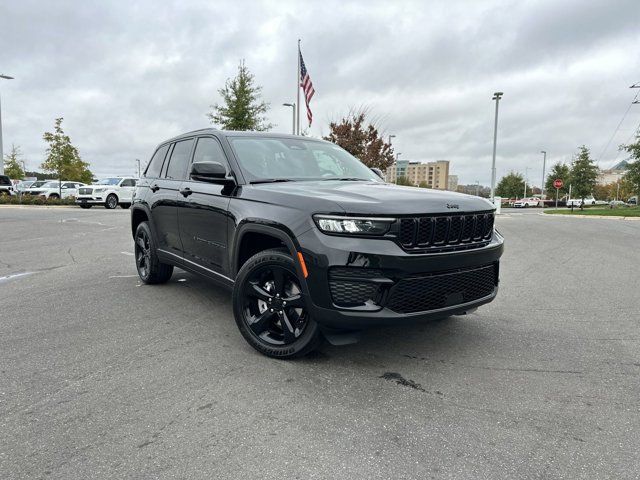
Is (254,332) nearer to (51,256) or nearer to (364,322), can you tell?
(364,322)

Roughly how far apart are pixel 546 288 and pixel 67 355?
5.59m

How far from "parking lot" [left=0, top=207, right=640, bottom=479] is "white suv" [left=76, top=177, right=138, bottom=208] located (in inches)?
903

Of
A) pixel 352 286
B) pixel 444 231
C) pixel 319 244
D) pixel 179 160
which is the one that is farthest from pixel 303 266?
pixel 179 160

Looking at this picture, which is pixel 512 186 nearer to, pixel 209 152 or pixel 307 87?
pixel 307 87

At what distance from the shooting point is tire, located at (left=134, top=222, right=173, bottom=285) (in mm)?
5767

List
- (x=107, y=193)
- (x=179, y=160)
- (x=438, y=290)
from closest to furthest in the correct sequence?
(x=438, y=290), (x=179, y=160), (x=107, y=193)

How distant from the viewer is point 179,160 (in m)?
5.25

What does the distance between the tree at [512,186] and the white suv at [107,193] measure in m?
72.8

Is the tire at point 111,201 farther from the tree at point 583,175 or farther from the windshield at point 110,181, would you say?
the tree at point 583,175

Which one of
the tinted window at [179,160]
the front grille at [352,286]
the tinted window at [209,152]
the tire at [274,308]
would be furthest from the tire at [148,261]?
the front grille at [352,286]

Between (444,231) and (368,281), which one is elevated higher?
(444,231)

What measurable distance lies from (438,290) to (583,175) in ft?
158

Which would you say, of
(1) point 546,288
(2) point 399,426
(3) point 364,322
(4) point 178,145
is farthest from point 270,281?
(1) point 546,288

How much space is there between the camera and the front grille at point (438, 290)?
9.98ft
